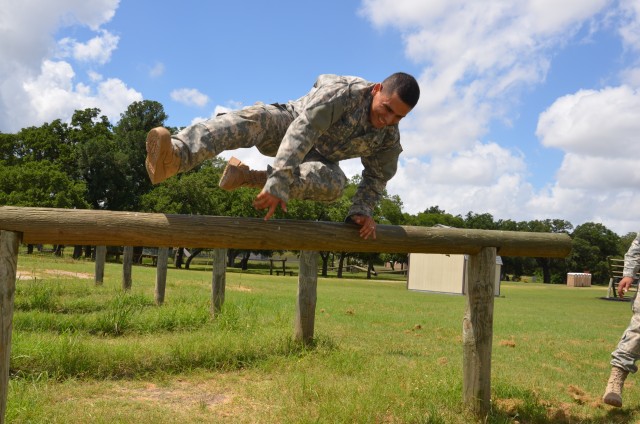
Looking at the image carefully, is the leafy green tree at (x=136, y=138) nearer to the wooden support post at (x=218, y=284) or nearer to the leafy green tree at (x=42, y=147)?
the leafy green tree at (x=42, y=147)

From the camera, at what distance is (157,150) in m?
3.65

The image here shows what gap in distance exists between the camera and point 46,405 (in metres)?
4.27

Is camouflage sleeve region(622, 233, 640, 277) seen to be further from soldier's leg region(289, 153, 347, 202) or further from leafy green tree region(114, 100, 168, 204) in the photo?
leafy green tree region(114, 100, 168, 204)

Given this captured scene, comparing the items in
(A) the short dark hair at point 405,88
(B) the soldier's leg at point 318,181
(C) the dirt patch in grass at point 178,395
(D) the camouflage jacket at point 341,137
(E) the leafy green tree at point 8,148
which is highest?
(E) the leafy green tree at point 8,148

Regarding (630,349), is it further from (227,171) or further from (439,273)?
(439,273)

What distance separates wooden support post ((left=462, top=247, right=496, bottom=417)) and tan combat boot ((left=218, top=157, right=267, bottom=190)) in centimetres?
207

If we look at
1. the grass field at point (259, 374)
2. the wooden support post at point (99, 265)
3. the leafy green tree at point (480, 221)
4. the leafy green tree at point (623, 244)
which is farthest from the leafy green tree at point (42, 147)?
the leafy green tree at point (623, 244)

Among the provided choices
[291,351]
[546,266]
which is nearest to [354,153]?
[291,351]

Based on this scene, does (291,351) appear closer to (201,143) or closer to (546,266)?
(201,143)

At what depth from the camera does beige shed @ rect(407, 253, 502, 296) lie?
96.5ft

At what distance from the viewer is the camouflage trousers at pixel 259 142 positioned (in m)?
3.93

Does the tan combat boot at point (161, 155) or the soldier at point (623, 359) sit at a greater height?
the tan combat boot at point (161, 155)

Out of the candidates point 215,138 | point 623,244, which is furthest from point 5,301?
point 623,244

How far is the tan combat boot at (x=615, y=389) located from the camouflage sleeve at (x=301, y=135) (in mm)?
3547
